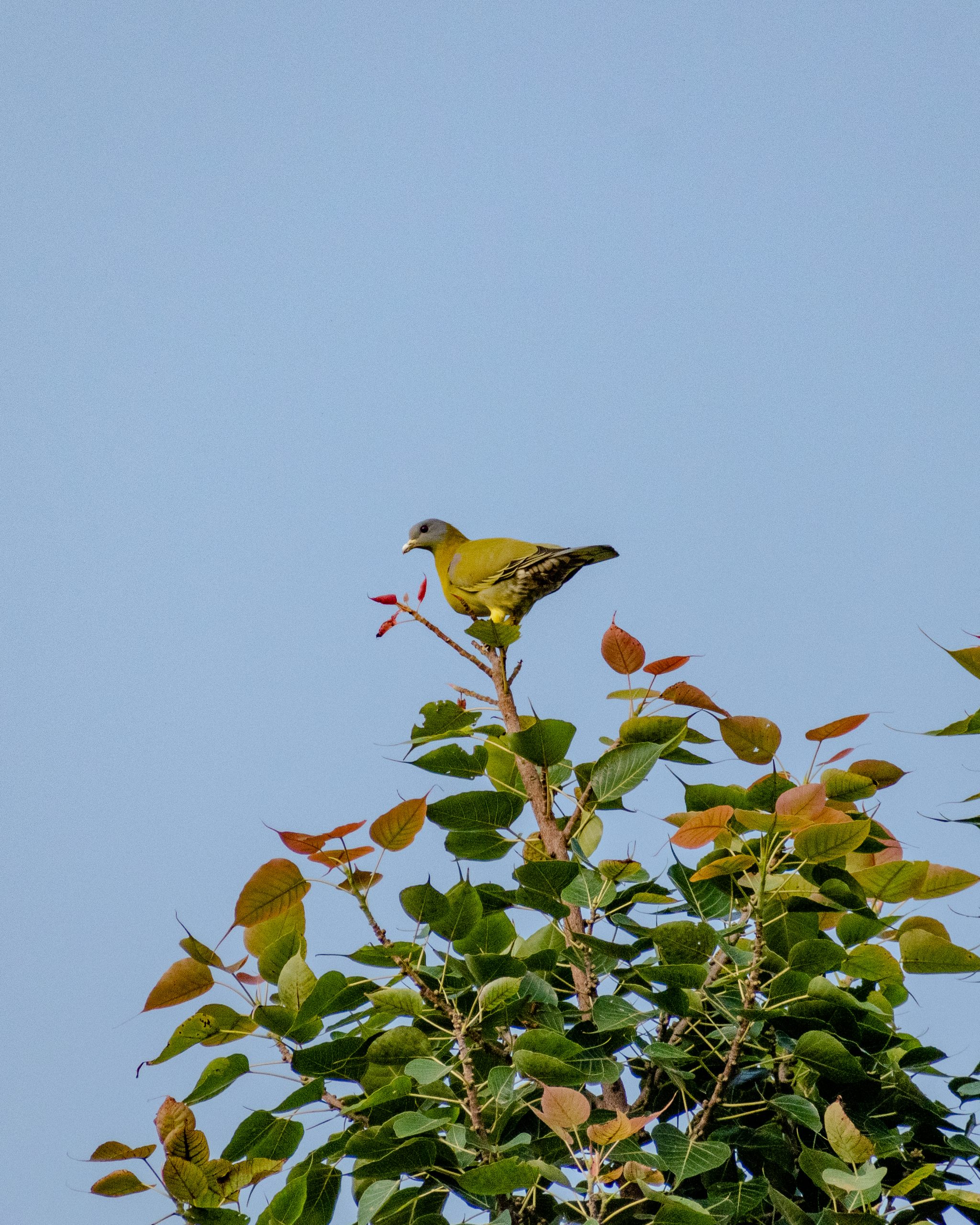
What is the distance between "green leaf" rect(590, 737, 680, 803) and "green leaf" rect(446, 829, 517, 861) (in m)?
0.24

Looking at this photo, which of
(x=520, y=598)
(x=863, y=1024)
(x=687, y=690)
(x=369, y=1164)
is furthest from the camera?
(x=520, y=598)

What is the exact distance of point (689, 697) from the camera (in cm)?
247

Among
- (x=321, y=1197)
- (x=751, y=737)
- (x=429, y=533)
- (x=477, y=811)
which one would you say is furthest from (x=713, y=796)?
(x=429, y=533)

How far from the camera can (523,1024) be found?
2219 millimetres

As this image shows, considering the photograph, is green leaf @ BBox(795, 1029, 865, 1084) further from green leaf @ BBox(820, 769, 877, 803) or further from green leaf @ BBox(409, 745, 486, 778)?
green leaf @ BBox(409, 745, 486, 778)

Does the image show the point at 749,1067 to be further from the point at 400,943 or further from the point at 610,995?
the point at 400,943

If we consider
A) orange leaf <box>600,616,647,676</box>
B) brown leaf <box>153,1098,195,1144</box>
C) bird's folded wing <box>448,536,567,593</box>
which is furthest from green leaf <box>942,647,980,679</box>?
bird's folded wing <box>448,536,567,593</box>

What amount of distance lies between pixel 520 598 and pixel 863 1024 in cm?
230

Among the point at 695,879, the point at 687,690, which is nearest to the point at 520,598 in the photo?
the point at 687,690

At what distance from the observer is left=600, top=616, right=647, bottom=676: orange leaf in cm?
249

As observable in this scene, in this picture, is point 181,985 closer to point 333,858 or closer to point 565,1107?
point 333,858

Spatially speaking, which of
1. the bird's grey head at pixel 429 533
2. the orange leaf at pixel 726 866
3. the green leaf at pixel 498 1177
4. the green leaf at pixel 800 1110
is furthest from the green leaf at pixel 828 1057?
the bird's grey head at pixel 429 533

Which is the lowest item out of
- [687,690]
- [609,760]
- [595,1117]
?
[595,1117]

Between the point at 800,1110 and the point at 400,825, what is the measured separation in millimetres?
833
